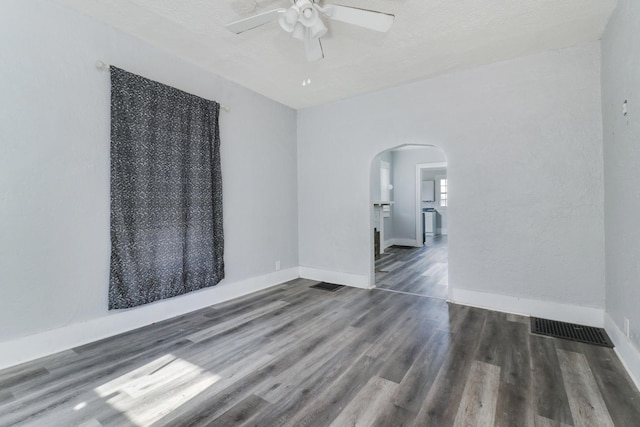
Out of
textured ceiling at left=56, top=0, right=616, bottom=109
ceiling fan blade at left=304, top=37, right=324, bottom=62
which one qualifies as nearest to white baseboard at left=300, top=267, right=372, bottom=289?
textured ceiling at left=56, top=0, right=616, bottom=109

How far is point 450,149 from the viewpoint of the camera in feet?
11.0

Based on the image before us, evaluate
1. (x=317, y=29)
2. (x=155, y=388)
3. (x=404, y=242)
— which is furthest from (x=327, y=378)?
(x=404, y=242)

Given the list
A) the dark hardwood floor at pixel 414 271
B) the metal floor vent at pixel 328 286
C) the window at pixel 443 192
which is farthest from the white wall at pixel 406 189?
the metal floor vent at pixel 328 286

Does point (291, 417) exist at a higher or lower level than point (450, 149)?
lower

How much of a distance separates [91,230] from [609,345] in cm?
443

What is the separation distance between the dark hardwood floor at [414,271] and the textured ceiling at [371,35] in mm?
2775

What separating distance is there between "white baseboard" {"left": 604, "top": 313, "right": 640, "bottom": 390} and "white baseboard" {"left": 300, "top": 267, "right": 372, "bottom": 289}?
2377 mm

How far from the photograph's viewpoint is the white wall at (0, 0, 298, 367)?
2.04 m

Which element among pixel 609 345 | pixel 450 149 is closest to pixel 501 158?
pixel 450 149

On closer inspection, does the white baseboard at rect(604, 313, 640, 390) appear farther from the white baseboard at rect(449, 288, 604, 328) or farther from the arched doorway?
the arched doorway

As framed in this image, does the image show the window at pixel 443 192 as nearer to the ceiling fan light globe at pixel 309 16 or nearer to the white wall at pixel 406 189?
the white wall at pixel 406 189

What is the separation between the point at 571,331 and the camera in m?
2.55

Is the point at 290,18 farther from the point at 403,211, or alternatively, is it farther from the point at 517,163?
the point at 403,211

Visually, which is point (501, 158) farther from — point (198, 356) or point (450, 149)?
point (198, 356)
